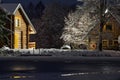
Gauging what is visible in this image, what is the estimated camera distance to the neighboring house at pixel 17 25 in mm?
68675

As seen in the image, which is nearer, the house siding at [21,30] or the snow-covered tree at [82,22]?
the snow-covered tree at [82,22]

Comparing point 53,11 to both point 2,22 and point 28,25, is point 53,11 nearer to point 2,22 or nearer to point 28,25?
point 28,25

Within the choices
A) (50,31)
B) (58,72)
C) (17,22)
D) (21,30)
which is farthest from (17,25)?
(58,72)

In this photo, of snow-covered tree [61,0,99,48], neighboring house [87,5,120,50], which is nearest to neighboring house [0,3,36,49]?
snow-covered tree [61,0,99,48]

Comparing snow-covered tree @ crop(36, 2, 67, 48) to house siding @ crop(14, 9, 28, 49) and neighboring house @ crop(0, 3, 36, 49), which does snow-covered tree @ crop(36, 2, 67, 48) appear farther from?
house siding @ crop(14, 9, 28, 49)

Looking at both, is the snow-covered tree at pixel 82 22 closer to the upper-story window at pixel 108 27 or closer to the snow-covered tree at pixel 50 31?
the upper-story window at pixel 108 27

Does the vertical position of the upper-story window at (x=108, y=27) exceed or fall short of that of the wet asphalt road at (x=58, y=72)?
it exceeds it

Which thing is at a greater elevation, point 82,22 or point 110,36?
point 82,22

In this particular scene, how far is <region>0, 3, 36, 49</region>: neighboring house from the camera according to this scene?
68.7 metres

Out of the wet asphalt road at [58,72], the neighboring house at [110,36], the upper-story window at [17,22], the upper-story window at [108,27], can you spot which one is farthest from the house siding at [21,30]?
the wet asphalt road at [58,72]

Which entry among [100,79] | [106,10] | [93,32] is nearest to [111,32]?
[93,32]

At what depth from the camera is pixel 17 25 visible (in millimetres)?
71562

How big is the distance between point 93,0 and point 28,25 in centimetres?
1540

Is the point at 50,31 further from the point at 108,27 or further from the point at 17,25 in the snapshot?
the point at 17,25
